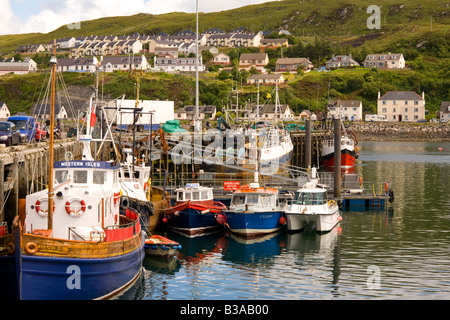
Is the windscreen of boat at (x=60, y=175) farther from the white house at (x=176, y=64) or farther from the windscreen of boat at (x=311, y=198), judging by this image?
the white house at (x=176, y=64)

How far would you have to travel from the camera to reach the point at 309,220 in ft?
126

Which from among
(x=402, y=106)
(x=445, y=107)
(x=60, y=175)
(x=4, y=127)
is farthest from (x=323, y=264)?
(x=402, y=106)

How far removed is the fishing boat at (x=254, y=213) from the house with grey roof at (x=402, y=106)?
13519 centimetres

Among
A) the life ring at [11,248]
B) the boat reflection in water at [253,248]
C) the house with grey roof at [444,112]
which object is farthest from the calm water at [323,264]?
the house with grey roof at [444,112]

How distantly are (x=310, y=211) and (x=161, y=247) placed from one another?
35.8ft

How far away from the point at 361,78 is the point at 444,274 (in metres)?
154

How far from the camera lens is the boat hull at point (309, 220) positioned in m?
37.9

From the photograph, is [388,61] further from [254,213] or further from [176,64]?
[254,213]

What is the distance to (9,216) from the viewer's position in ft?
98.8

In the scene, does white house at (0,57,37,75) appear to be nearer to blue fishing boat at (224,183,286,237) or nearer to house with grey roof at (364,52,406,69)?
house with grey roof at (364,52,406,69)

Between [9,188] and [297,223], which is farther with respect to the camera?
[297,223]

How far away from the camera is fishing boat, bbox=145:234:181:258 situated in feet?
102
